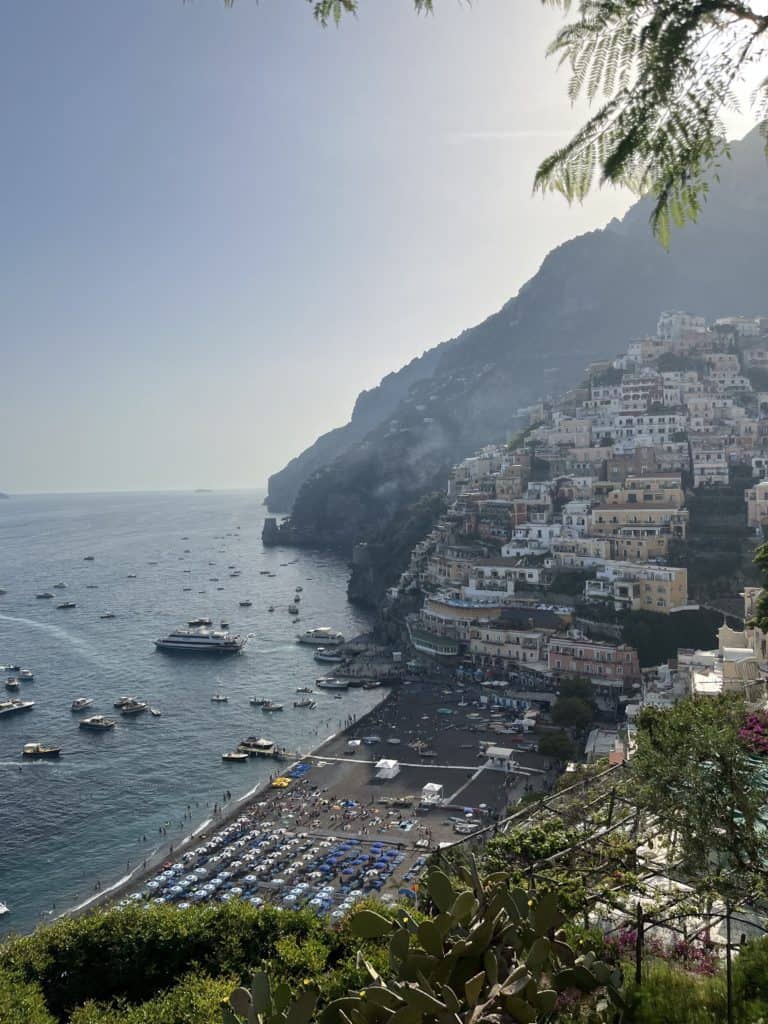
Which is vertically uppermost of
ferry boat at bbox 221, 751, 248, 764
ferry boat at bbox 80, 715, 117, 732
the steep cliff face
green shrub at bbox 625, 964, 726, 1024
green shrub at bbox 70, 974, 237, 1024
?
the steep cliff face

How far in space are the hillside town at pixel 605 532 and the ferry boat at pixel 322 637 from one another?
213 inches

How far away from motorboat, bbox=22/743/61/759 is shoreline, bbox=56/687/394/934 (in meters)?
9.81

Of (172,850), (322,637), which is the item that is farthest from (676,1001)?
(322,637)

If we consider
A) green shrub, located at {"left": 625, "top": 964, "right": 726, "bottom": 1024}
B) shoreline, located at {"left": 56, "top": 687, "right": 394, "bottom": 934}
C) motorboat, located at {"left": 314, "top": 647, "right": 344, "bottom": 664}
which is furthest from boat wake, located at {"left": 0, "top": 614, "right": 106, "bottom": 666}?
green shrub, located at {"left": 625, "top": 964, "right": 726, "bottom": 1024}

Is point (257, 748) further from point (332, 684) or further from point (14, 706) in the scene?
point (14, 706)

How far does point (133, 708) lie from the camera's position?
126 feet

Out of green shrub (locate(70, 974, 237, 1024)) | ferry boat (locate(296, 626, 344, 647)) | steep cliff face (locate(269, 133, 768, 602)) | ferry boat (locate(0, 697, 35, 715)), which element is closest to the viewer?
green shrub (locate(70, 974, 237, 1024))

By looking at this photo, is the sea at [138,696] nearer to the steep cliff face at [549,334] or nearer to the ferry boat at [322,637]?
the ferry boat at [322,637]

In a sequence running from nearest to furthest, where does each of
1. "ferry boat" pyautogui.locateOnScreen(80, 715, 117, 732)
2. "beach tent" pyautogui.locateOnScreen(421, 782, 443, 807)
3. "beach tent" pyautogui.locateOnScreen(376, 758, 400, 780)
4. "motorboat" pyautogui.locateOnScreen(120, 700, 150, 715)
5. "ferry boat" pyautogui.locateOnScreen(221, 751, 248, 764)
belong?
1. "beach tent" pyautogui.locateOnScreen(421, 782, 443, 807)
2. "beach tent" pyautogui.locateOnScreen(376, 758, 400, 780)
3. "ferry boat" pyautogui.locateOnScreen(221, 751, 248, 764)
4. "ferry boat" pyautogui.locateOnScreen(80, 715, 117, 732)
5. "motorboat" pyautogui.locateOnScreen(120, 700, 150, 715)

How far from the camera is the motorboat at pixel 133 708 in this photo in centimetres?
3809

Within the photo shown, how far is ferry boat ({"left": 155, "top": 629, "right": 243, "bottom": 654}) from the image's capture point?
50969mm

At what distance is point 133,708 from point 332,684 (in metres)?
11.2

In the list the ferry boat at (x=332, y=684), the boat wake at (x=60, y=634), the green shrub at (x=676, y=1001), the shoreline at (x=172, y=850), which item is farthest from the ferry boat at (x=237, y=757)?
the green shrub at (x=676, y=1001)

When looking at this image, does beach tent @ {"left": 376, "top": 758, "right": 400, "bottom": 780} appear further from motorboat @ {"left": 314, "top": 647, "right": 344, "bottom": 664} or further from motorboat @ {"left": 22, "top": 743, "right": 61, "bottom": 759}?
motorboat @ {"left": 314, "top": 647, "right": 344, "bottom": 664}
